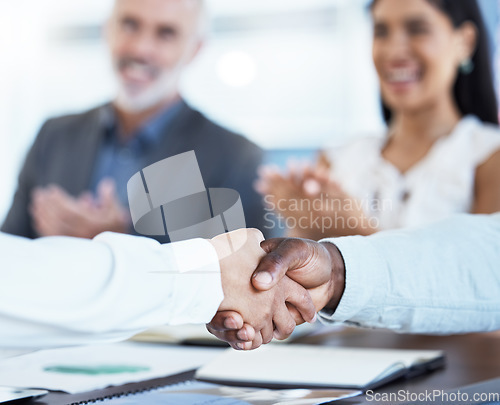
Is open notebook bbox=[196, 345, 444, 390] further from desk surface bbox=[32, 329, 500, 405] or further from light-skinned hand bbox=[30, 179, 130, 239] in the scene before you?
light-skinned hand bbox=[30, 179, 130, 239]

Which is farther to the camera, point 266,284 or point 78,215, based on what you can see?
point 78,215

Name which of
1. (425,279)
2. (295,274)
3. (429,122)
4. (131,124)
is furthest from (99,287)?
(131,124)

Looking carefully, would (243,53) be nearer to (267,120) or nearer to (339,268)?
(267,120)

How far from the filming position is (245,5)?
335 cm

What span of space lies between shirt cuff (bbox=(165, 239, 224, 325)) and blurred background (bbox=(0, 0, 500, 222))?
90.0 inches

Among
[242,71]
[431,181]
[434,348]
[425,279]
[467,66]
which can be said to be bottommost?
[434,348]

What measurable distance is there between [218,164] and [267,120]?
1487 mm

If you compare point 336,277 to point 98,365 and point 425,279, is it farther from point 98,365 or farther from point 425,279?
point 98,365

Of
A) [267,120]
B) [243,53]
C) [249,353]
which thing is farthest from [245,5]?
[249,353]

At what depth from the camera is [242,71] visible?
334cm

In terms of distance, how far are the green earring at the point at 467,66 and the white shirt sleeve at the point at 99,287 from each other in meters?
1.27

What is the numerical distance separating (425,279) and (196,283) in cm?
26

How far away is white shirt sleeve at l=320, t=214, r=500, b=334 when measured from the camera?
679mm

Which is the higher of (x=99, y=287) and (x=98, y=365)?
(x=99, y=287)
